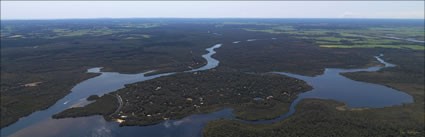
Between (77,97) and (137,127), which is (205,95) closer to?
(137,127)

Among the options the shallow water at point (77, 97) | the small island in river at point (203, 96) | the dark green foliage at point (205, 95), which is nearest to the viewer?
the shallow water at point (77, 97)

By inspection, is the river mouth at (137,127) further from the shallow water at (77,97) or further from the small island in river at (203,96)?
the small island in river at (203,96)

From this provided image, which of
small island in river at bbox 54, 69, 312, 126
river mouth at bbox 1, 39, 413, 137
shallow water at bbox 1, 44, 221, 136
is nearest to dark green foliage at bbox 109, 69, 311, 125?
small island in river at bbox 54, 69, 312, 126

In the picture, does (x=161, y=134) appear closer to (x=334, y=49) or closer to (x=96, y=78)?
(x=96, y=78)

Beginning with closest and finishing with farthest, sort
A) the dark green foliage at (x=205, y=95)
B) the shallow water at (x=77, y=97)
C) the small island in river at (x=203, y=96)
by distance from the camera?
the shallow water at (x=77, y=97) → the small island in river at (x=203, y=96) → the dark green foliage at (x=205, y=95)

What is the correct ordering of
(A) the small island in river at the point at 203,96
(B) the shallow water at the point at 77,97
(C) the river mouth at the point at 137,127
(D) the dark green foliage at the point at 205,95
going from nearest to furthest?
(C) the river mouth at the point at 137,127 → (B) the shallow water at the point at 77,97 → (A) the small island in river at the point at 203,96 → (D) the dark green foliage at the point at 205,95

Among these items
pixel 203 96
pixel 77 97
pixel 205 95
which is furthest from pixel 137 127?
pixel 77 97

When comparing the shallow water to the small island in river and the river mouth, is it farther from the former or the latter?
the small island in river

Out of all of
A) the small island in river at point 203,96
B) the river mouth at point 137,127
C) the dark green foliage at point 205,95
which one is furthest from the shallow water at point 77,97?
the dark green foliage at point 205,95

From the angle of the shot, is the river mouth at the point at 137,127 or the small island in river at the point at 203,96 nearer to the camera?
the river mouth at the point at 137,127
